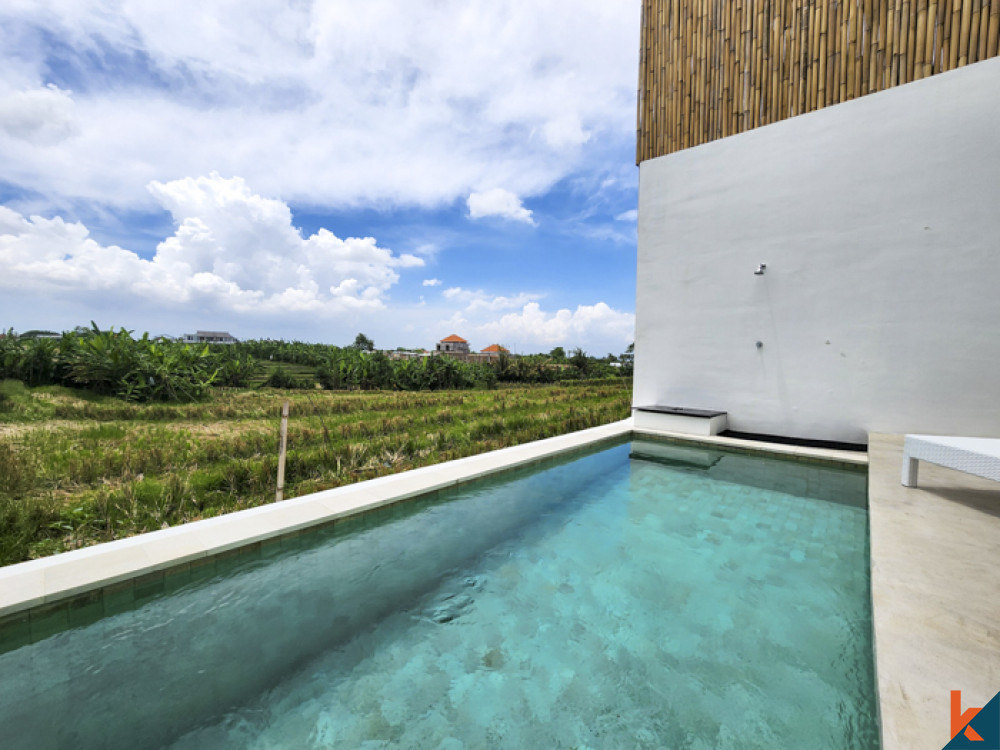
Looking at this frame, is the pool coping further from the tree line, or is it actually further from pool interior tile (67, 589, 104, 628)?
the tree line

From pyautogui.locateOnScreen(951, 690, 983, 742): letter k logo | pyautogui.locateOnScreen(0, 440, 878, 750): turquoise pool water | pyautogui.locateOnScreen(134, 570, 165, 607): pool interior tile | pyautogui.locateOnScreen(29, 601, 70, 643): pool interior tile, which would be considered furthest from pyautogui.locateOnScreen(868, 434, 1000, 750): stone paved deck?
pyautogui.locateOnScreen(29, 601, 70, 643): pool interior tile

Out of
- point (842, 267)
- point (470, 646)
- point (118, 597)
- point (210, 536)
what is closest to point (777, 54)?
point (842, 267)

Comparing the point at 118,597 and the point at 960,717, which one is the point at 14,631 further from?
the point at 960,717

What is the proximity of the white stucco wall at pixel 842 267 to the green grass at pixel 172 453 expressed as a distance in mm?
3214

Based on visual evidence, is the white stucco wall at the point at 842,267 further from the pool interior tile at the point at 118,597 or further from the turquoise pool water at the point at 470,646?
the pool interior tile at the point at 118,597

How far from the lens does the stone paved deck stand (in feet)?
4.68

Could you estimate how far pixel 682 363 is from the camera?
26.5ft

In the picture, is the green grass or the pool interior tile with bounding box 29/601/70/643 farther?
the green grass

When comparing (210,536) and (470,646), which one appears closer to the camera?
(470,646)

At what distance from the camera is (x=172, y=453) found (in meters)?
5.18

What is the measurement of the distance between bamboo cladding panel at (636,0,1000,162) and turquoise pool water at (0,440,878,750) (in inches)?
274

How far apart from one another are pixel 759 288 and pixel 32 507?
9.66 meters

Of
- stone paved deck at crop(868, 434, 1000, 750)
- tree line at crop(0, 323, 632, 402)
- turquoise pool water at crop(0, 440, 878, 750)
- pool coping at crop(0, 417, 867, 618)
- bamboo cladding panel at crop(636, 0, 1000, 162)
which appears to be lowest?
turquoise pool water at crop(0, 440, 878, 750)

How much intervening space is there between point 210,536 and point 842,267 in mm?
8897
